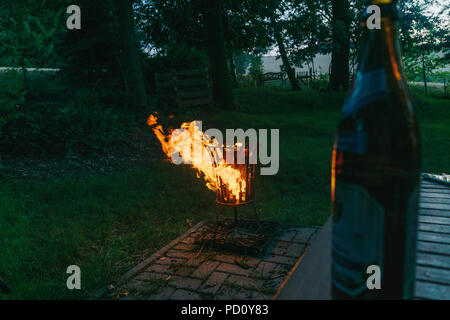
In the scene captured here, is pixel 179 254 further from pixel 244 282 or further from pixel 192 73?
pixel 192 73

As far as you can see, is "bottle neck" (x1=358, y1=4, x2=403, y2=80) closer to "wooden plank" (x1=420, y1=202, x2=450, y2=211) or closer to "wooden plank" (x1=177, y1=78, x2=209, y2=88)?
"wooden plank" (x1=420, y1=202, x2=450, y2=211)

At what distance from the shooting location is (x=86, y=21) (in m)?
11.7

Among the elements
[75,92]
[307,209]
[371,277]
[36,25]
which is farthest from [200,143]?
[75,92]

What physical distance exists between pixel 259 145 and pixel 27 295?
6.72 meters

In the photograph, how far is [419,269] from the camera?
1365 millimetres

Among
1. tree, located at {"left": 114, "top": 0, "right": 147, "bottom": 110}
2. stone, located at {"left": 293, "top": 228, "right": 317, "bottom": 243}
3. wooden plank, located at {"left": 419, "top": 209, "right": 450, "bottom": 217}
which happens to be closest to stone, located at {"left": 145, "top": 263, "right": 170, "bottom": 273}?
stone, located at {"left": 293, "top": 228, "right": 317, "bottom": 243}

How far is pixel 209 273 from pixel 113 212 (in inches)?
91.1

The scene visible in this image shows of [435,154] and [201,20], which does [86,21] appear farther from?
[435,154]

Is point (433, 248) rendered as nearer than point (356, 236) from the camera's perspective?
No

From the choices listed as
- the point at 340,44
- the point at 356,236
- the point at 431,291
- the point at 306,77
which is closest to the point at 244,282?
the point at 431,291

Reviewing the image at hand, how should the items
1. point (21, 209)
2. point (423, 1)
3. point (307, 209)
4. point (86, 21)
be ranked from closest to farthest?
point (21, 209) < point (307, 209) < point (86, 21) < point (423, 1)

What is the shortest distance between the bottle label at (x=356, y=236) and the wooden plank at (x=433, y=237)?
1.00 meters

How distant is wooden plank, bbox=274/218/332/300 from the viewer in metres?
1.19

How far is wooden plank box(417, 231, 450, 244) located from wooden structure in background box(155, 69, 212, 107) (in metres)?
10.9
